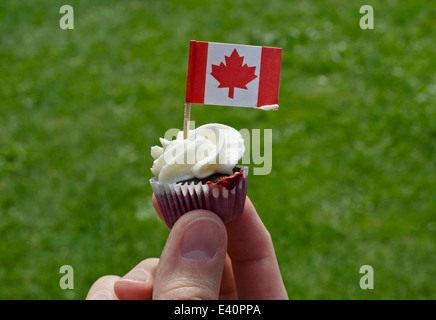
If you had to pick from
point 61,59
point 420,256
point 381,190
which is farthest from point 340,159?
point 61,59

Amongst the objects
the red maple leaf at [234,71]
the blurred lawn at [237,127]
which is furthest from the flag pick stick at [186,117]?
the blurred lawn at [237,127]

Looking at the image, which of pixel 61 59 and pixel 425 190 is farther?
pixel 61 59

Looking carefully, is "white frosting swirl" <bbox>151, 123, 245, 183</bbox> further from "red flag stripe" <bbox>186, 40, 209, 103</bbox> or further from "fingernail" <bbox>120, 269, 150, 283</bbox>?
"fingernail" <bbox>120, 269, 150, 283</bbox>

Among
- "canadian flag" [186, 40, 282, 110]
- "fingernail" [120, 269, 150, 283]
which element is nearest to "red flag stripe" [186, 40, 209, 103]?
"canadian flag" [186, 40, 282, 110]

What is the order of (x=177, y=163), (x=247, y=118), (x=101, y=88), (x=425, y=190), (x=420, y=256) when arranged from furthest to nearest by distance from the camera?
(x=101, y=88)
(x=247, y=118)
(x=425, y=190)
(x=420, y=256)
(x=177, y=163)

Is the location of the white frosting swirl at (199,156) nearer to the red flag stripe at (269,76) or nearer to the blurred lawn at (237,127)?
the red flag stripe at (269,76)

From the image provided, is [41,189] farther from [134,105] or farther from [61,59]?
[61,59]
